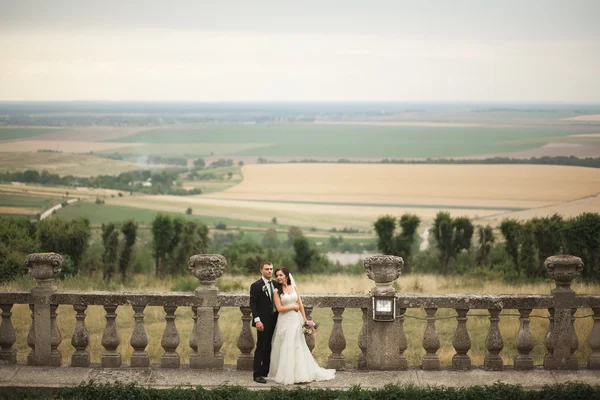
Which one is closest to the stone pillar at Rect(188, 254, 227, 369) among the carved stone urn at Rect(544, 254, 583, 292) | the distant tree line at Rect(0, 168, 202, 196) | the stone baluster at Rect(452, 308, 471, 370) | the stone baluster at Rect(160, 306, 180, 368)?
the stone baluster at Rect(160, 306, 180, 368)

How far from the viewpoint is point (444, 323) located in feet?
65.7

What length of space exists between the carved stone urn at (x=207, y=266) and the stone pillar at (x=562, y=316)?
4.18 metres

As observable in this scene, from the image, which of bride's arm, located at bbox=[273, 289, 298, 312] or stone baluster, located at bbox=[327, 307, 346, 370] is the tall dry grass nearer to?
stone baluster, located at bbox=[327, 307, 346, 370]

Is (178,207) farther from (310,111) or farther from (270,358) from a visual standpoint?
(310,111)

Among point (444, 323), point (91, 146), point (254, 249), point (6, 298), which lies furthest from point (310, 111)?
point (6, 298)

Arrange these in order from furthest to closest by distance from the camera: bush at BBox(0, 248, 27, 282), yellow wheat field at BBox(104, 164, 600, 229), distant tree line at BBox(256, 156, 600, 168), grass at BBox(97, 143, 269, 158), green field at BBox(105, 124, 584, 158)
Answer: grass at BBox(97, 143, 269, 158) → green field at BBox(105, 124, 584, 158) → yellow wheat field at BBox(104, 164, 600, 229) → distant tree line at BBox(256, 156, 600, 168) → bush at BBox(0, 248, 27, 282)

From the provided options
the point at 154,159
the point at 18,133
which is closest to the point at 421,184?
the point at 154,159

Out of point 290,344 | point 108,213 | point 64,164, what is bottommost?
point 108,213

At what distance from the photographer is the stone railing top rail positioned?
34.8ft

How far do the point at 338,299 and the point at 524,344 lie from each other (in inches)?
96.1

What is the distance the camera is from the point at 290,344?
10312mm

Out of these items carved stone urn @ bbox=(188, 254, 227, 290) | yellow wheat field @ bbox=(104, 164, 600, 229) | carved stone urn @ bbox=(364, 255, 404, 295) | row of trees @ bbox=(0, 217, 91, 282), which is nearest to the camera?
carved stone urn @ bbox=(364, 255, 404, 295)

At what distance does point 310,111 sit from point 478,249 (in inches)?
3624

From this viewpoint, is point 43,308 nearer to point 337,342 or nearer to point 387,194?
point 337,342
